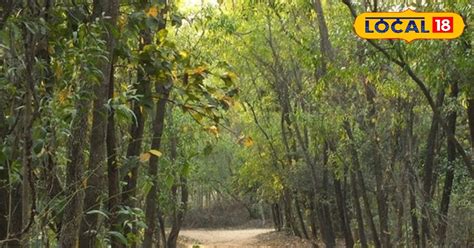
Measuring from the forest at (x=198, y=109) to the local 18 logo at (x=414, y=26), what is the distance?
0.10m

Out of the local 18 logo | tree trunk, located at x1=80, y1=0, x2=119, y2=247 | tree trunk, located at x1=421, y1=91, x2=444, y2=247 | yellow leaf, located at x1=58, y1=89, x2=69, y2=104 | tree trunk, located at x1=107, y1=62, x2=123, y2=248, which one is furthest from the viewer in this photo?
tree trunk, located at x1=421, y1=91, x2=444, y2=247

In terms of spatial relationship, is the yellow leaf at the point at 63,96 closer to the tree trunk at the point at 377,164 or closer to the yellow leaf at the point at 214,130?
the yellow leaf at the point at 214,130

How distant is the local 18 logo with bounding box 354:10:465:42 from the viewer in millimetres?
5703

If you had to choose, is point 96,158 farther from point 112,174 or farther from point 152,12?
point 152,12

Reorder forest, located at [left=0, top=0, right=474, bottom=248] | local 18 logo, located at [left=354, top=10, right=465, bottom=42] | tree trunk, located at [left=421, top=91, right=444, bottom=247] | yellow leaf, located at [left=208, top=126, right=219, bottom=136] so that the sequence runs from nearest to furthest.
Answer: forest, located at [left=0, top=0, right=474, bottom=248] → yellow leaf, located at [left=208, top=126, right=219, bottom=136] → local 18 logo, located at [left=354, top=10, right=465, bottom=42] → tree trunk, located at [left=421, top=91, right=444, bottom=247]

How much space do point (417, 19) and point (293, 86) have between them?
9641 mm

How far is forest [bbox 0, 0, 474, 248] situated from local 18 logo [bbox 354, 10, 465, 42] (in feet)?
0.34

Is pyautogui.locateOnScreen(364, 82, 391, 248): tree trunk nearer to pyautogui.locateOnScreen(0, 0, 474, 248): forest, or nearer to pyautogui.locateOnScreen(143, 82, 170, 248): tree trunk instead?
pyautogui.locateOnScreen(0, 0, 474, 248): forest

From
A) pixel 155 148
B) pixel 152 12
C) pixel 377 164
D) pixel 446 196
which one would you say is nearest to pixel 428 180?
pixel 446 196

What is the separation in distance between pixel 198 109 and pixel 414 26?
339cm

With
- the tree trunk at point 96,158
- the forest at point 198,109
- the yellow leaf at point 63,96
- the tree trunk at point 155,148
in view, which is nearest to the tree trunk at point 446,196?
the forest at point 198,109

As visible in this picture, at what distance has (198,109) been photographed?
3764 millimetres

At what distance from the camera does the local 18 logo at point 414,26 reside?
18.7 feet

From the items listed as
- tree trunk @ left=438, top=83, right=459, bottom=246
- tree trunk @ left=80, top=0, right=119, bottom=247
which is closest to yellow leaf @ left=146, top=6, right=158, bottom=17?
tree trunk @ left=80, top=0, right=119, bottom=247
